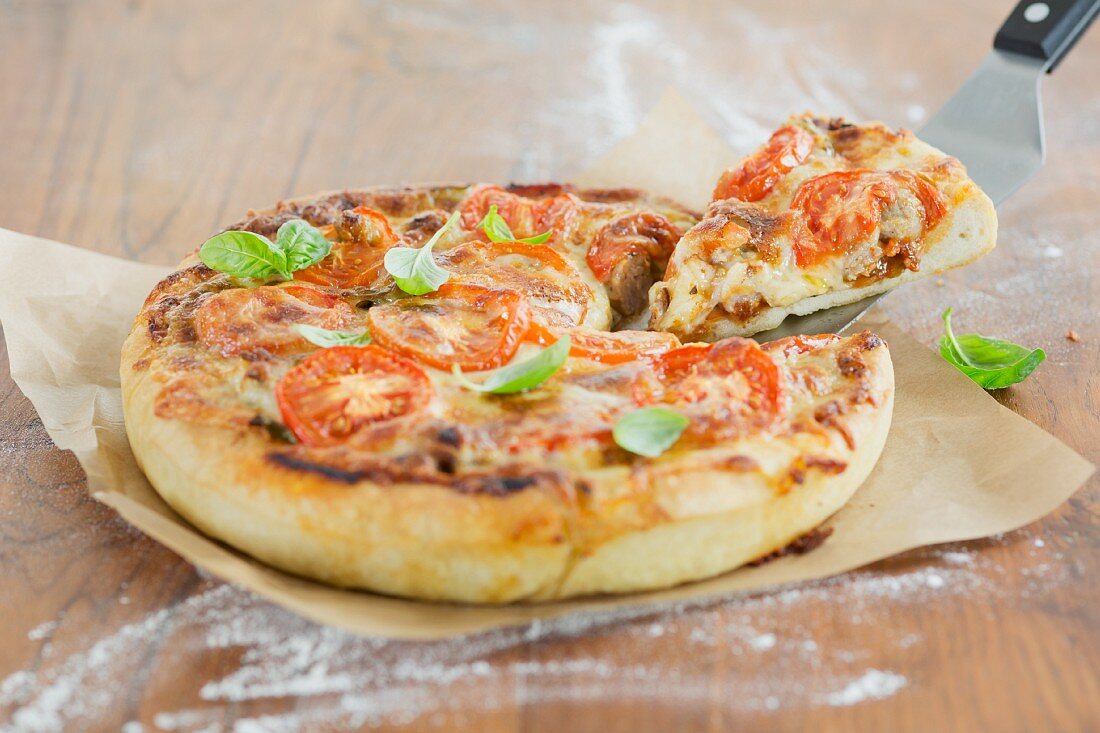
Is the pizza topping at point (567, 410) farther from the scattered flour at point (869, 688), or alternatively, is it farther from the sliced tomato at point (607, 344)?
the scattered flour at point (869, 688)

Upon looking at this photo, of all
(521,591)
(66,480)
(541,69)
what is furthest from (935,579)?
(541,69)

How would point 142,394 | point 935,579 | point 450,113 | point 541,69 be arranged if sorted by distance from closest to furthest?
1. point 935,579
2. point 142,394
3. point 450,113
4. point 541,69

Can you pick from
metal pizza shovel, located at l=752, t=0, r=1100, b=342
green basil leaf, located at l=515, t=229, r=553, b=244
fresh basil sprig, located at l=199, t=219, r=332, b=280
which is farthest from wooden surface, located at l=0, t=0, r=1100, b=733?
green basil leaf, located at l=515, t=229, r=553, b=244

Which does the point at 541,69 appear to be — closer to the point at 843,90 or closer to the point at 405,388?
the point at 843,90

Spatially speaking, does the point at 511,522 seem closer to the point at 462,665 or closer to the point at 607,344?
the point at 462,665

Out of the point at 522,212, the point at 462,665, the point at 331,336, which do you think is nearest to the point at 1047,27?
the point at 522,212

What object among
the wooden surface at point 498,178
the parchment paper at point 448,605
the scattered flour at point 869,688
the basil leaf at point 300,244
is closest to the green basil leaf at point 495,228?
the basil leaf at point 300,244
